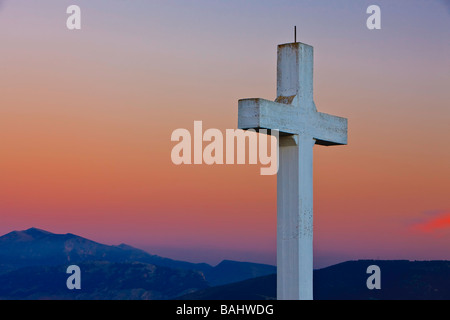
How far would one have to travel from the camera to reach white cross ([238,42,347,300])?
15.0 meters

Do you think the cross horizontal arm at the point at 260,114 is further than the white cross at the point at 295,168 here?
No

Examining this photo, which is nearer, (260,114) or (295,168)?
(260,114)

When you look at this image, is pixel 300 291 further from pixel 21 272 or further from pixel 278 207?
pixel 21 272

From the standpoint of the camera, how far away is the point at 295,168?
1523 centimetres

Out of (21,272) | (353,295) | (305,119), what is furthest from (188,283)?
(305,119)

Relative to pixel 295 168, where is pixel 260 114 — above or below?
above

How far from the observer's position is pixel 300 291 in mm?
14984

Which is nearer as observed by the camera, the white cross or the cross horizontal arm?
the cross horizontal arm

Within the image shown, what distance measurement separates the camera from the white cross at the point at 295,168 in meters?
15.0

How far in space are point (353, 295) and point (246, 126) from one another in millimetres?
30337

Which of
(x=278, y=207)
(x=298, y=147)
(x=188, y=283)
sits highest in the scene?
(x=298, y=147)
